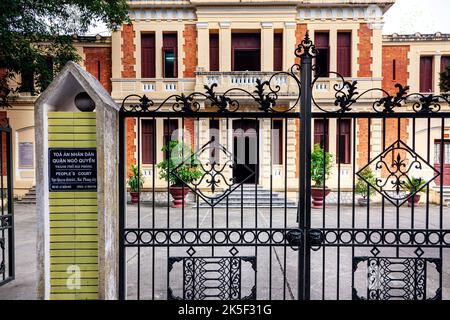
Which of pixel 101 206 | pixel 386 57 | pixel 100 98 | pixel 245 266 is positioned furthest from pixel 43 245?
pixel 386 57

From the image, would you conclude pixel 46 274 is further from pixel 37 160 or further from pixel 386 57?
pixel 386 57

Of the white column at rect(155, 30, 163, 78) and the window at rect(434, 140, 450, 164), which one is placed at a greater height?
the white column at rect(155, 30, 163, 78)

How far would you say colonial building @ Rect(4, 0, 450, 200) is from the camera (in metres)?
12.8

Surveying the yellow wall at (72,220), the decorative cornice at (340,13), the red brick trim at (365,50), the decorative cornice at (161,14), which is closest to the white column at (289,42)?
the decorative cornice at (340,13)

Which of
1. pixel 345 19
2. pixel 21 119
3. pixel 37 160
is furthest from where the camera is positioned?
pixel 21 119

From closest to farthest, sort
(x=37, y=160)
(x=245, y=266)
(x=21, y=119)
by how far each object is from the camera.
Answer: (x=37, y=160)
(x=245, y=266)
(x=21, y=119)

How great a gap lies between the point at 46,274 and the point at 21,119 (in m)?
13.8

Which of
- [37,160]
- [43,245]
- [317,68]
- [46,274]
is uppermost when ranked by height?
[317,68]

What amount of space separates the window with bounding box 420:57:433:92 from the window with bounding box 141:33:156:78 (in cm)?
1232

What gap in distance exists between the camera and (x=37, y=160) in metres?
2.81

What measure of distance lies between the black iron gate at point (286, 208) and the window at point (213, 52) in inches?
73.9

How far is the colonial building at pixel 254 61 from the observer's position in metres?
12.8

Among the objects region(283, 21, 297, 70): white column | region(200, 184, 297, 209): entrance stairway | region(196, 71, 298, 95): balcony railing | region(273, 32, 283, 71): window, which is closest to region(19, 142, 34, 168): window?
region(196, 71, 298, 95): balcony railing

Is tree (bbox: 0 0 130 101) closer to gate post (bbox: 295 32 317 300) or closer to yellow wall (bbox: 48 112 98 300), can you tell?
yellow wall (bbox: 48 112 98 300)
